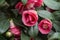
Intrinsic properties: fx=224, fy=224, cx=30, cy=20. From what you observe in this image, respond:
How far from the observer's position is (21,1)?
111 centimetres

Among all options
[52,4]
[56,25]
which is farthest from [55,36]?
[52,4]

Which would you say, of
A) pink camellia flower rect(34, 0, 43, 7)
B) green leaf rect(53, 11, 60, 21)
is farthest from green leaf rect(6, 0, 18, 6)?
green leaf rect(53, 11, 60, 21)

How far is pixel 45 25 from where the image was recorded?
3.77 ft

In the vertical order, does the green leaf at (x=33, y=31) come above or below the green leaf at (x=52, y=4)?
below

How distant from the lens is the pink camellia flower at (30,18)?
3.62 ft

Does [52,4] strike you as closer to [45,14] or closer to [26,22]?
[45,14]

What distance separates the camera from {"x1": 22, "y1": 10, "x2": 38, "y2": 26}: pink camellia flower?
1.10m

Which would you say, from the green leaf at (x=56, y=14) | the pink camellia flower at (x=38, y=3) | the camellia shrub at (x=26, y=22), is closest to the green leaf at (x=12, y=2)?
the camellia shrub at (x=26, y=22)

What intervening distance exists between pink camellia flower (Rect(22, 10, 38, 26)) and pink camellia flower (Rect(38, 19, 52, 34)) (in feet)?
0.15

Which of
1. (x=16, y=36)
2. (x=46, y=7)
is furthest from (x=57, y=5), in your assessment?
(x=16, y=36)

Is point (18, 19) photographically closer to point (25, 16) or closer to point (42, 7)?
point (25, 16)

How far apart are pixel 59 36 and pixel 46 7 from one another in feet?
0.62

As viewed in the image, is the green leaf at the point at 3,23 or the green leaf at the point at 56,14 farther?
the green leaf at the point at 56,14

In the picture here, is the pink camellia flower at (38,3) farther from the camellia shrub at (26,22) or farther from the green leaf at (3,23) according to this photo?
the green leaf at (3,23)
